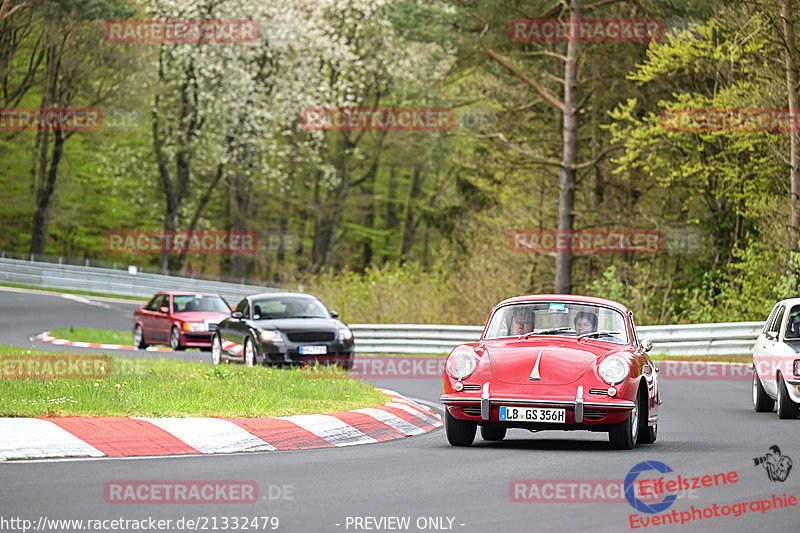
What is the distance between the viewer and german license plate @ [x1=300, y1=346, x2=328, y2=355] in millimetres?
21688

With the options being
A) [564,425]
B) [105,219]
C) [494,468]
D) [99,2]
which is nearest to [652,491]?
[494,468]

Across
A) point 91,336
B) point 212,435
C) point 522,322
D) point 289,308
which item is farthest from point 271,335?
point 91,336

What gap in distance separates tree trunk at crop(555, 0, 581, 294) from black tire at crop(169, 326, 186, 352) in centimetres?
1060

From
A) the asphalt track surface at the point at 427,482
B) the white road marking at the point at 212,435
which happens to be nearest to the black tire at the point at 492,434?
the asphalt track surface at the point at 427,482

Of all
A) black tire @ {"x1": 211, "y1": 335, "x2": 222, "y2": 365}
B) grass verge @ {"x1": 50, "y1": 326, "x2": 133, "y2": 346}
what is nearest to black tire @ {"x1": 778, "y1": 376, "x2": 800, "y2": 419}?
black tire @ {"x1": 211, "y1": 335, "x2": 222, "y2": 365}

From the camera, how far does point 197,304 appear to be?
31344 millimetres

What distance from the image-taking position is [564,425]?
36.4 ft

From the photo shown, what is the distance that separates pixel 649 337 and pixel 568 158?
7.14m

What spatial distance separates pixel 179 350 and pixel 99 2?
79.3 feet

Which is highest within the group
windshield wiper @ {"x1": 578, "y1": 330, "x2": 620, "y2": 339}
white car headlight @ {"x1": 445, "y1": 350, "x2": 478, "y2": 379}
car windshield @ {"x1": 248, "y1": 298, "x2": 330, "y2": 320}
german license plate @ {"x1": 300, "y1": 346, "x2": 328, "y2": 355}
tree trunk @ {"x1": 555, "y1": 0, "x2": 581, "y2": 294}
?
tree trunk @ {"x1": 555, "y1": 0, "x2": 581, "y2": 294}

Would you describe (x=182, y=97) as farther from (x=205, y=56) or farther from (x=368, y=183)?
(x=368, y=183)

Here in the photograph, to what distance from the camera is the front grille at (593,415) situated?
1109 centimetres

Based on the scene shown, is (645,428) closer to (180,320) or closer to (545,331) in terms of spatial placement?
(545,331)

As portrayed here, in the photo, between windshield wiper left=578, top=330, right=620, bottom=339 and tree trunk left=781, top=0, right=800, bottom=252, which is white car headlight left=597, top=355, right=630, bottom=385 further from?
tree trunk left=781, top=0, right=800, bottom=252
